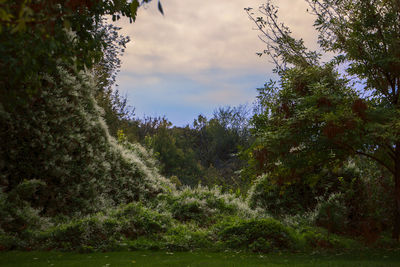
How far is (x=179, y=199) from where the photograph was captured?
1148 centimetres

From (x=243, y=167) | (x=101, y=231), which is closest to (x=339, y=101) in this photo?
(x=243, y=167)

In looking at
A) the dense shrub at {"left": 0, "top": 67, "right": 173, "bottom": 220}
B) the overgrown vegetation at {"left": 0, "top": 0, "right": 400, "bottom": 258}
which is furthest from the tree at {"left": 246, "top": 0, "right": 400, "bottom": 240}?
the dense shrub at {"left": 0, "top": 67, "right": 173, "bottom": 220}

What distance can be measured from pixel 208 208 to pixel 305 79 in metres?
4.56

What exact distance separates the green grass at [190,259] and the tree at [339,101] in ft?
6.99

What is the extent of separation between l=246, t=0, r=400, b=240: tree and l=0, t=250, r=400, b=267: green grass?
2.13m

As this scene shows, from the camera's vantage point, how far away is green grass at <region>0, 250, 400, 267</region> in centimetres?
632

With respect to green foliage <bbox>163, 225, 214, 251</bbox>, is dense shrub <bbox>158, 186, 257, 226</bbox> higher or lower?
higher

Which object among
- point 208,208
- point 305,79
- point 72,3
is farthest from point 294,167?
point 72,3

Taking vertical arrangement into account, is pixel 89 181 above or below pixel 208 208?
above

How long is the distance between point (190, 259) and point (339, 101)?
4664 millimetres

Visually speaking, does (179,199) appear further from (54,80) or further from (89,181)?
(54,80)

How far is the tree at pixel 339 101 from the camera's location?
7684 millimetres

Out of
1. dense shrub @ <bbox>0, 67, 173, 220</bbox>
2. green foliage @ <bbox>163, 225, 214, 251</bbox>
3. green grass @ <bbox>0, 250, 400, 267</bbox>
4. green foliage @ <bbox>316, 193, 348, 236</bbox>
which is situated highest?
dense shrub @ <bbox>0, 67, 173, 220</bbox>

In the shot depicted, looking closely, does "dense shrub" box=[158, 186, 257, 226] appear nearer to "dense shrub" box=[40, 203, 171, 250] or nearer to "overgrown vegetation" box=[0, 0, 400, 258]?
"overgrown vegetation" box=[0, 0, 400, 258]
